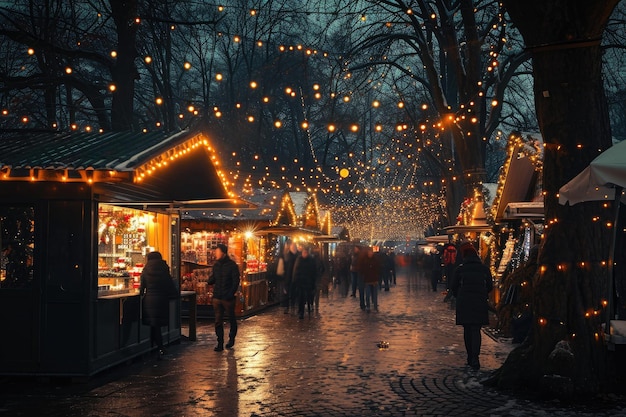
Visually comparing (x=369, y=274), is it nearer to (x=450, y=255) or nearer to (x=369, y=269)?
(x=369, y=269)

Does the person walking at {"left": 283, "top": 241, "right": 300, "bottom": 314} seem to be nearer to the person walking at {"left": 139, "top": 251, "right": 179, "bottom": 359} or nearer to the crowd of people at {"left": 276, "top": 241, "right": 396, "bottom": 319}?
the crowd of people at {"left": 276, "top": 241, "right": 396, "bottom": 319}

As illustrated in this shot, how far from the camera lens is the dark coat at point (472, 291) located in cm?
1320

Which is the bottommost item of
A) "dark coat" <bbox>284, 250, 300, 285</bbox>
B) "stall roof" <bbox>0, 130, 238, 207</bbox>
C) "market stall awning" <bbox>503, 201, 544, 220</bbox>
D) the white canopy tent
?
"dark coat" <bbox>284, 250, 300, 285</bbox>

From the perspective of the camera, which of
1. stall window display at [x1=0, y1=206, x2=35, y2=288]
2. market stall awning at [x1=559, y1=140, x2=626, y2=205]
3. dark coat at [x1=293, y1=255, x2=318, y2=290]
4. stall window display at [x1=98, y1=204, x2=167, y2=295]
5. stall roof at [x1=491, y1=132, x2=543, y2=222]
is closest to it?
market stall awning at [x1=559, y1=140, x2=626, y2=205]

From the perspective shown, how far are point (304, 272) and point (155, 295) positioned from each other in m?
10.3

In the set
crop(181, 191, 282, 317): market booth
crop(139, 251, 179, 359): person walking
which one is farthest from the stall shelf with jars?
crop(139, 251, 179, 359): person walking

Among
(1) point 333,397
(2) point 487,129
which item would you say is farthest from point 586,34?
(2) point 487,129

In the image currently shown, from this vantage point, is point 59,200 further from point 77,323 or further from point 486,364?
point 486,364

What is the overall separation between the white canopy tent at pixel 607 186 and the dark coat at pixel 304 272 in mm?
13446

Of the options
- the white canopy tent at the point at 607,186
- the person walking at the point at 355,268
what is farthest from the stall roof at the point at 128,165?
the person walking at the point at 355,268

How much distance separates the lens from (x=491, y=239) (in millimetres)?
25719

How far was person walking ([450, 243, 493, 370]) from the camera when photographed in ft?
43.0

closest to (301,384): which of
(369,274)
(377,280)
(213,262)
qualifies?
(213,262)

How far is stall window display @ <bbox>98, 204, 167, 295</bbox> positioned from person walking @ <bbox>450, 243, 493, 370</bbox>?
508 cm
